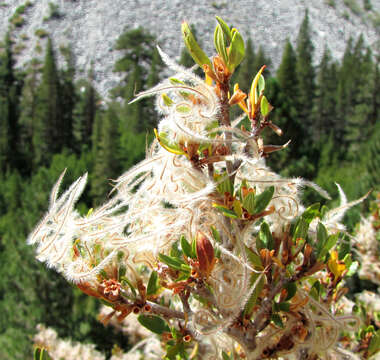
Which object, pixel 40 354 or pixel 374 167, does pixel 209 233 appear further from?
pixel 374 167

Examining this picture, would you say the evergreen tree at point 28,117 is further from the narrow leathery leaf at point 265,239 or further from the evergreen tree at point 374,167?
the narrow leathery leaf at point 265,239

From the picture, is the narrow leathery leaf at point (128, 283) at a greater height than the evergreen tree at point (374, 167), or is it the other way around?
the narrow leathery leaf at point (128, 283)

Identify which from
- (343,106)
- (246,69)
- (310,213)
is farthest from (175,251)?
(343,106)

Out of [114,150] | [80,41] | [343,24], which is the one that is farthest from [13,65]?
[343,24]

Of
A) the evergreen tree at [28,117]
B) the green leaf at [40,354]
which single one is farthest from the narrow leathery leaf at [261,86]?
the evergreen tree at [28,117]

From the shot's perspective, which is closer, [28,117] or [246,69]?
[246,69]

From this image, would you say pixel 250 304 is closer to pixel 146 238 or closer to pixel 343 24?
pixel 146 238
